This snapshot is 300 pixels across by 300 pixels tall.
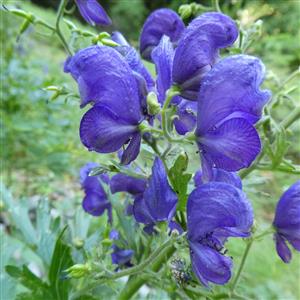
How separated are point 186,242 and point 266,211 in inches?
124

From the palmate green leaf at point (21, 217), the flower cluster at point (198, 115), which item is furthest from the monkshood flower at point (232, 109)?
the palmate green leaf at point (21, 217)

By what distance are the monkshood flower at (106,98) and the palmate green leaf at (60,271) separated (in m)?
0.29

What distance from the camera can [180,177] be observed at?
2.03 feet

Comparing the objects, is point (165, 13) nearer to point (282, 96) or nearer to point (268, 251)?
point (282, 96)

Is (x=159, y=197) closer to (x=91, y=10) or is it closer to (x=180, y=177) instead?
(x=180, y=177)

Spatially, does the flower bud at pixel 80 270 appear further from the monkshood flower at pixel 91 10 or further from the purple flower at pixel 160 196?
the monkshood flower at pixel 91 10

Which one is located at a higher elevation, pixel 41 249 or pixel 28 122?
pixel 41 249

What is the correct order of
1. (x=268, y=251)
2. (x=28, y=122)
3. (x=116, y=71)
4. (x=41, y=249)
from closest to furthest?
(x=116, y=71)
(x=41, y=249)
(x=28, y=122)
(x=268, y=251)

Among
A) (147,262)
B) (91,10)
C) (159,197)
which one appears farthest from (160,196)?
(91,10)

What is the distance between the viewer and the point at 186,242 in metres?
0.64

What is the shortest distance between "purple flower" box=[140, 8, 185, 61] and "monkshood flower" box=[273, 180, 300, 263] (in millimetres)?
317

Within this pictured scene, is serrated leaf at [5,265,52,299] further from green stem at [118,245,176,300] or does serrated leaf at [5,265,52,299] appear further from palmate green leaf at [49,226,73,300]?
green stem at [118,245,176,300]

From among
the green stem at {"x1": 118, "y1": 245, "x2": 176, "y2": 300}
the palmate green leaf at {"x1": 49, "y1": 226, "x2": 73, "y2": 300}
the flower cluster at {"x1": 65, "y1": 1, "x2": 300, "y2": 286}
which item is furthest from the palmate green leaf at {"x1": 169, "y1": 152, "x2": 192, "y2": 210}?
the palmate green leaf at {"x1": 49, "y1": 226, "x2": 73, "y2": 300}

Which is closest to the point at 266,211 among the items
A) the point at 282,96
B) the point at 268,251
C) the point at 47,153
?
the point at 268,251
